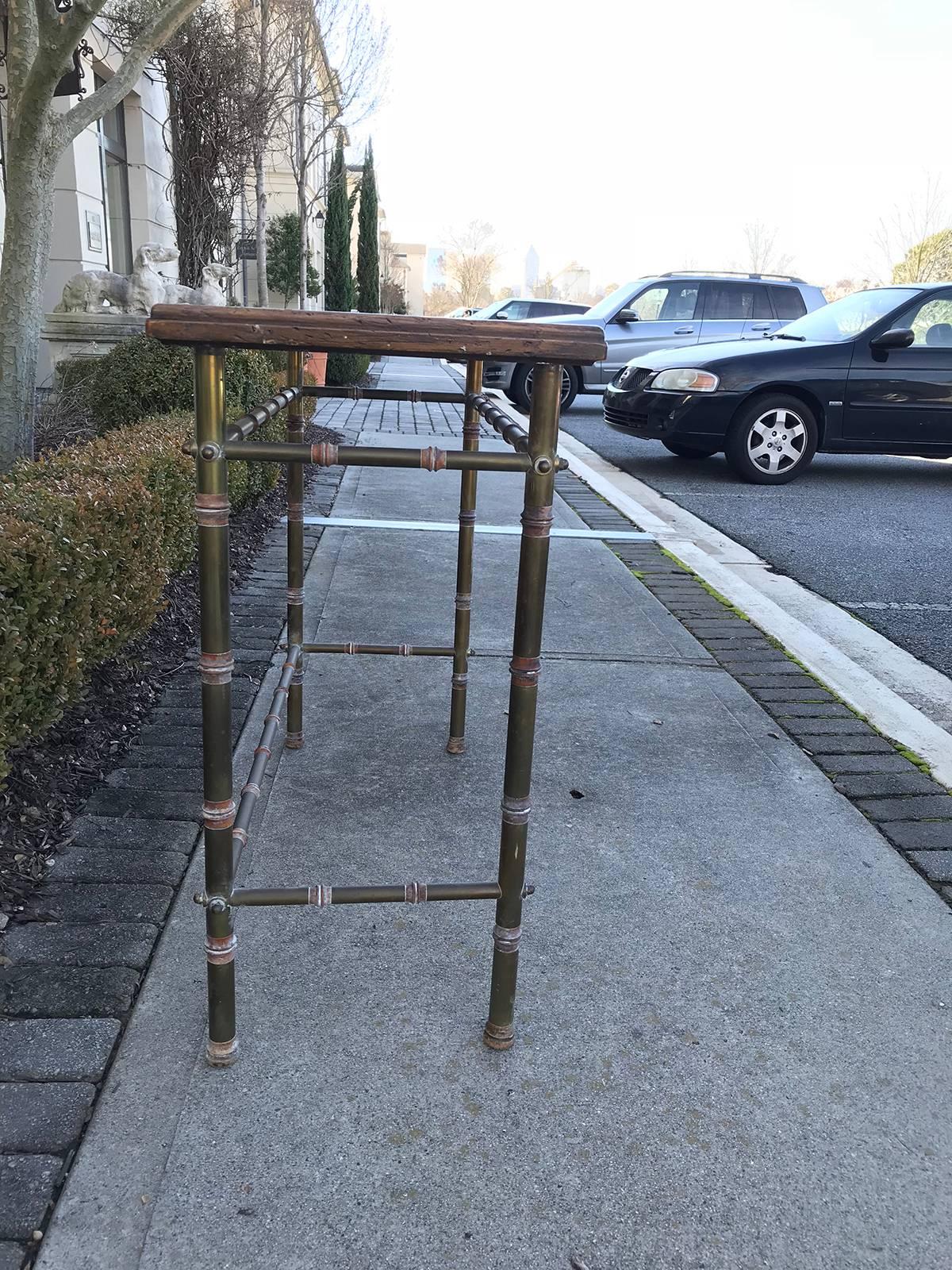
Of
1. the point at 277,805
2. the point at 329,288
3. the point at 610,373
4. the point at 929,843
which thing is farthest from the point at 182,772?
the point at 329,288

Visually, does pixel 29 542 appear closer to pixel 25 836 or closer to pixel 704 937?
pixel 25 836

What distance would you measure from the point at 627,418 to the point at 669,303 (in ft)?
16.7

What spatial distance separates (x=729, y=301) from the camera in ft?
45.4

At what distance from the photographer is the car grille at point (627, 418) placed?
9328 millimetres

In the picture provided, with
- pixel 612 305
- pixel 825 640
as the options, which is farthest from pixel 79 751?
pixel 612 305

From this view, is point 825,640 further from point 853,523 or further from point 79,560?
point 79,560

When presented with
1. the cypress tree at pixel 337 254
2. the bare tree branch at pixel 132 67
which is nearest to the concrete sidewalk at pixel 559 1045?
the bare tree branch at pixel 132 67

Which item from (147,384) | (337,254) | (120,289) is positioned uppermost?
(337,254)

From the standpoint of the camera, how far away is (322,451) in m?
1.65

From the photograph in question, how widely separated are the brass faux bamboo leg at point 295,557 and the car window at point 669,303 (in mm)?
11640

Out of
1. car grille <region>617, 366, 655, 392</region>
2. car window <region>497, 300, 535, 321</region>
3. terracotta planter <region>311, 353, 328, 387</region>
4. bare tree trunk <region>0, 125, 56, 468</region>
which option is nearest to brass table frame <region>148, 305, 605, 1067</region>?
bare tree trunk <region>0, 125, 56, 468</region>

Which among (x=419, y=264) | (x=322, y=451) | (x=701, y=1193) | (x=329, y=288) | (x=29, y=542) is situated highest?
(x=419, y=264)

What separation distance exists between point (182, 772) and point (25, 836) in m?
0.53

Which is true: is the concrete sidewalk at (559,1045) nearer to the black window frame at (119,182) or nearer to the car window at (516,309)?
the black window frame at (119,182)
